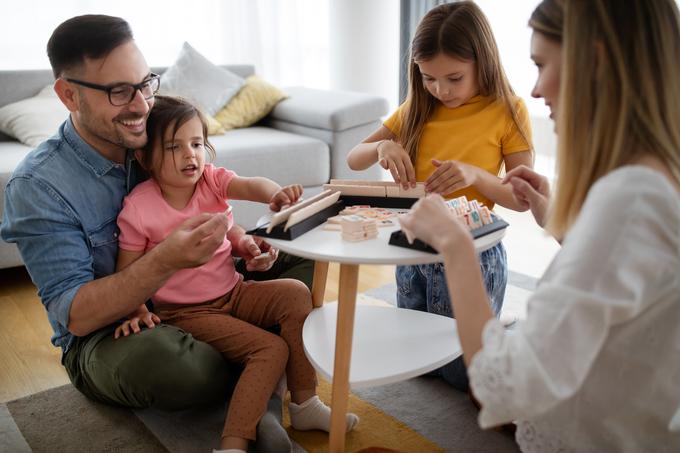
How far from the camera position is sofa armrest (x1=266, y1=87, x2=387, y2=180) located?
3283 millimetres

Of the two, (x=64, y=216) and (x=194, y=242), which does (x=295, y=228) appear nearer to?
(x=194, y=242)

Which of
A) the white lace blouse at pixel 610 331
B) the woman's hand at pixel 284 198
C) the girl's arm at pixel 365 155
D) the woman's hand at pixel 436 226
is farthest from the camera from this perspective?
the girl's arm at pixel 365 155

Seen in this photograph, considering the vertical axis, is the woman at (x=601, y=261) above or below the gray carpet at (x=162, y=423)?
above

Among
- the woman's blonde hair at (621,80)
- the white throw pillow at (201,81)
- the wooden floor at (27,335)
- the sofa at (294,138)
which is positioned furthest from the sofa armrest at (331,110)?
the woman's blonde hair at (621,80)

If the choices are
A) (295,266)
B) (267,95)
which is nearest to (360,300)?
(295,266)

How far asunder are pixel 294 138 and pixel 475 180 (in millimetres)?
1688

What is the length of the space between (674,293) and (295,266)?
1.19 meters

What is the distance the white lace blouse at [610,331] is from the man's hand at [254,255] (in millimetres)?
919

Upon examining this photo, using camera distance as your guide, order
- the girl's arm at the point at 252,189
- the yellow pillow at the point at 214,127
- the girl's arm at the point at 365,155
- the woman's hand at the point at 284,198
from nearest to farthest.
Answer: the woman's hand at the point at 284,198 → the girl's arm at the point at 252,189 → the girl's arm at the point at 365,155 → the yellow pillow at the point at 214,127

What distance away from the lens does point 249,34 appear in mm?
4301

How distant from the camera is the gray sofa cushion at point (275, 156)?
9.75 feet

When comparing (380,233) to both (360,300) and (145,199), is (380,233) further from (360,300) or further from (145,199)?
(360,300)

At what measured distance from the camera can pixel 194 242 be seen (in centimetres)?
140

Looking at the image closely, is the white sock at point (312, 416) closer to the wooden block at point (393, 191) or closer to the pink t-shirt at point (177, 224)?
the pink t-shirt at point (177, 224)
